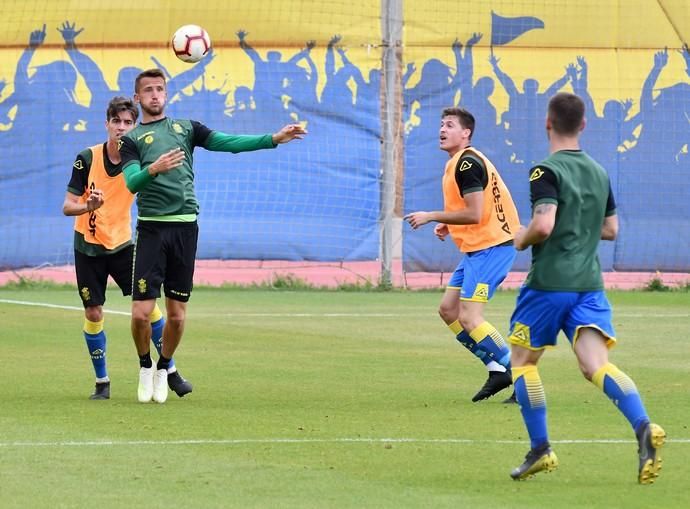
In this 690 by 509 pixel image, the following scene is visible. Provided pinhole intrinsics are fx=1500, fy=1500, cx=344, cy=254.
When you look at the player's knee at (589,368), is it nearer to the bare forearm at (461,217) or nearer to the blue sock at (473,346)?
the bare forearm at (461,217)

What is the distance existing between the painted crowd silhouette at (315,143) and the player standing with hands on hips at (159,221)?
1134cm

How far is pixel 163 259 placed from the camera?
34.1 feet

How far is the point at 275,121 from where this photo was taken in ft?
72.4

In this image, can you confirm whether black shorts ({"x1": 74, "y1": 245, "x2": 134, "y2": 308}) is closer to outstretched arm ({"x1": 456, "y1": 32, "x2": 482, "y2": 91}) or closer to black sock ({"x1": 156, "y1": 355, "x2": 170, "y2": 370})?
black sock ({"x1": 156, "y1": 355, "x2": 170, "y2": 370})

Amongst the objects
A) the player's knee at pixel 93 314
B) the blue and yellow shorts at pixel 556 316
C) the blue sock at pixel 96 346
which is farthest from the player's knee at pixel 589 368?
the player's knee at pixel 93 314

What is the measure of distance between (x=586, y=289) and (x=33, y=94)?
1593 cm

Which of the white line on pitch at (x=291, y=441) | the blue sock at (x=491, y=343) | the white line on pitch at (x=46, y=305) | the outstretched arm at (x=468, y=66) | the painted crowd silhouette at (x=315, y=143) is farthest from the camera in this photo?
the outstretched arm at (x=468, y=66)

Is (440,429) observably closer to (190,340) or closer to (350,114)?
(190,340)

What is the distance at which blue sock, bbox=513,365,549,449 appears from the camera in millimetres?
7289

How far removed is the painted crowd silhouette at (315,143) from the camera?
21891 millimetres

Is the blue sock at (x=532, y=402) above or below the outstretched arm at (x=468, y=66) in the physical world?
below

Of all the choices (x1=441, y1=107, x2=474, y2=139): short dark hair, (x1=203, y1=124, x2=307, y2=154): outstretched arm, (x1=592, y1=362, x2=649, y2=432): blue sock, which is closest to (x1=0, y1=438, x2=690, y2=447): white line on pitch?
(x1=592, y1=362, x2=649, y2=432): blue sock

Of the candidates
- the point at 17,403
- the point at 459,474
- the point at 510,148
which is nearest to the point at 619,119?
the point at 510,148

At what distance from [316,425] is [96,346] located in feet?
8.04
